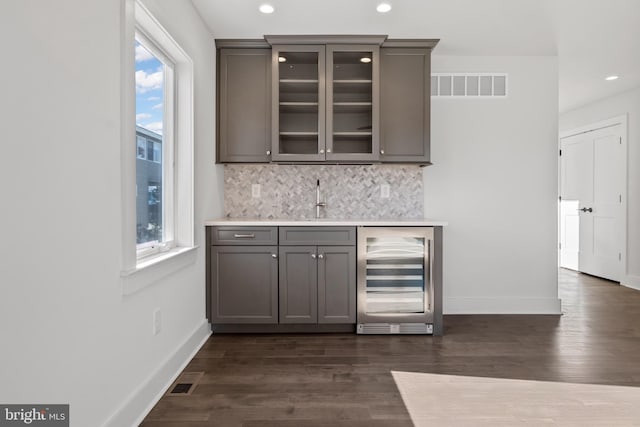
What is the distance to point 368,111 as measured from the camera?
3602 millimetres

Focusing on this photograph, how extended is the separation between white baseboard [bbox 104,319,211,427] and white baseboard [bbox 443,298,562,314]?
2.47 m

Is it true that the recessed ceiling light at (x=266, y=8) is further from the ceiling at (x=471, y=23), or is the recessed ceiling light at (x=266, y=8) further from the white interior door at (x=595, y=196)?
the white interior door at (x=595, y=196)

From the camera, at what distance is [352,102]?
11.7 feet

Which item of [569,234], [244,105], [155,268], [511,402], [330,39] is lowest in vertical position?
[511,402]

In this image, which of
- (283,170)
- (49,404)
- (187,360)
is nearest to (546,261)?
(283,170)

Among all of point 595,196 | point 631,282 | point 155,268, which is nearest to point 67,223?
point 155,268

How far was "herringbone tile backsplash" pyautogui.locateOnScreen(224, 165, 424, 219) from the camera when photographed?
12.7 feet

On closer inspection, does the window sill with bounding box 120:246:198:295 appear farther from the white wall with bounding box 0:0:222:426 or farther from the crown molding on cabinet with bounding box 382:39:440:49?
the crown molding on cabinet with bounding box 382:39:440:49

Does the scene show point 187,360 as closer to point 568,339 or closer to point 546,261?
point 568,339

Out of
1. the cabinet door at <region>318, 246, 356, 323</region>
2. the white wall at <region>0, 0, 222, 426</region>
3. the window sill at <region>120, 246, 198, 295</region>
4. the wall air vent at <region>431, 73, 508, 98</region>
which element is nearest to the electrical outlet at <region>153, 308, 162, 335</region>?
the white wall at <region>0, 0, 222, 426</region>

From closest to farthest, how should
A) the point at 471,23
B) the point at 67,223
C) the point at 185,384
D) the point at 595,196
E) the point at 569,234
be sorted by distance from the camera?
1. the point at 67,223
2. the point at 185,384
3. the point at 471,23
4. the point at 595,196
5. the point at 569,234

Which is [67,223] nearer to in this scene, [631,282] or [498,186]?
[498,186]

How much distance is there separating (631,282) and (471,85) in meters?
3.62

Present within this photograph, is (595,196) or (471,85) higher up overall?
(471,85)
